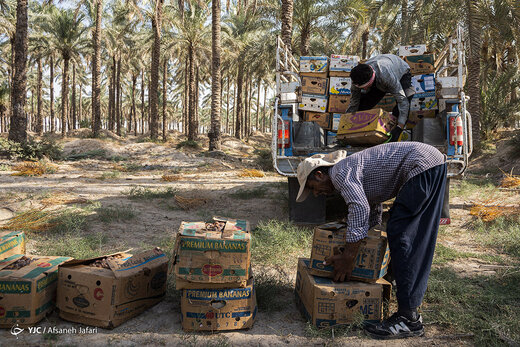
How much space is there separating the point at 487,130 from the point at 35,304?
1894cm

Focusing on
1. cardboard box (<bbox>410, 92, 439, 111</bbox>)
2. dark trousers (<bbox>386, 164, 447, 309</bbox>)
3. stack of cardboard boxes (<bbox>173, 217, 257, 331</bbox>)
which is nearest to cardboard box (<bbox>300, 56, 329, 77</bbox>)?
cardboard box (<bbox>410, 92, 439, 111</bbox>)

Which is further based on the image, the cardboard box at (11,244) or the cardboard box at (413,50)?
the cardboard box at (413,50)

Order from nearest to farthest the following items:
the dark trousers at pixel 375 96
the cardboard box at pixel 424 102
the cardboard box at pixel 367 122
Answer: the cardboard box at pixel 367 122 → the dark trousers at pixel 375 96 → the cardboard box at pixel 424 102

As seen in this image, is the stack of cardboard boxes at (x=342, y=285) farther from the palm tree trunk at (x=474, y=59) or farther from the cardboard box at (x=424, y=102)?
the palm tree trunk at (x=474, y=59)

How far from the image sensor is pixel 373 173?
8.88 feet

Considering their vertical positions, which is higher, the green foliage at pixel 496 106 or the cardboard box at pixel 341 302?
the green foliage at pixel 496 106

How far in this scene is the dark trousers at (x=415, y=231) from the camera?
8.48 feet

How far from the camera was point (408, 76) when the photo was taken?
5098 millimetres

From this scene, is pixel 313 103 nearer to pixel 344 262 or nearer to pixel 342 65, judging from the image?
pixel 342 65

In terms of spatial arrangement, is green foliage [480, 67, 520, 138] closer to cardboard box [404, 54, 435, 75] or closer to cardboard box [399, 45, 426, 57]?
cardboard box [399, 45, 426, 57]

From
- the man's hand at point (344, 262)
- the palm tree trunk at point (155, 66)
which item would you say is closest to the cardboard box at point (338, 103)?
the man's hand at point (344, 262)

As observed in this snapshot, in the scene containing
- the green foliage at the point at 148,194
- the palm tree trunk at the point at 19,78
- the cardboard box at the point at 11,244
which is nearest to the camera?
the cardboard box at the point at 11,244

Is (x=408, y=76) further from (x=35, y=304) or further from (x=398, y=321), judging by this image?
(x=35, y=304)

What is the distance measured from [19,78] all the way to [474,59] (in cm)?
1718
